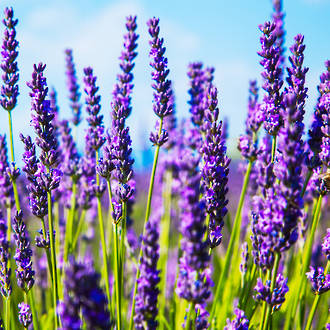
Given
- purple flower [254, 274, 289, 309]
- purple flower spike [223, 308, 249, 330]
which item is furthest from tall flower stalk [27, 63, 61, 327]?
purple flower [254, 274, 289, 309]

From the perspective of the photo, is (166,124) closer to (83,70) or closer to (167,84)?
(83,70)

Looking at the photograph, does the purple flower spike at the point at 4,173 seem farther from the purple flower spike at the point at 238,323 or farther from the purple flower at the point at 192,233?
the purple flower spike at the point at 238,323

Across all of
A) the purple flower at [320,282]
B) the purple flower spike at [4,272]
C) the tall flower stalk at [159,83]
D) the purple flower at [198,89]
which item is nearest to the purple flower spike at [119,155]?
the tall flower stalk at [159,83]

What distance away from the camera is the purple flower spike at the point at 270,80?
6.32 feet

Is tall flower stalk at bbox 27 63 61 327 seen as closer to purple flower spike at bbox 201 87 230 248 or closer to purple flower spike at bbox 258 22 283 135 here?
purple flower spike at bbox 201 87 230 248

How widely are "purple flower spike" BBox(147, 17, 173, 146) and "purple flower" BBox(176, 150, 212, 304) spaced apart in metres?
0.90

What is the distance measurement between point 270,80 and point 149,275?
126 centimetres

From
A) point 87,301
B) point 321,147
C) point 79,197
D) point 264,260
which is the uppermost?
point 79,197

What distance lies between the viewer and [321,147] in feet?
6.55

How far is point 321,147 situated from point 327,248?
53 centimetres

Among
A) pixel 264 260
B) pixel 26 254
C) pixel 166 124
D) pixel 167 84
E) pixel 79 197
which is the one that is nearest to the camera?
pixel 264 260

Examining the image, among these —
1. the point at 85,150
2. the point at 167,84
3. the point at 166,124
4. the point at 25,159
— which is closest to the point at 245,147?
the point at 167,84

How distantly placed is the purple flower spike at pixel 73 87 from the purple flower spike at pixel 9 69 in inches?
43.8

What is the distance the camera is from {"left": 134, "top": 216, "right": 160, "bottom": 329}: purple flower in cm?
130
